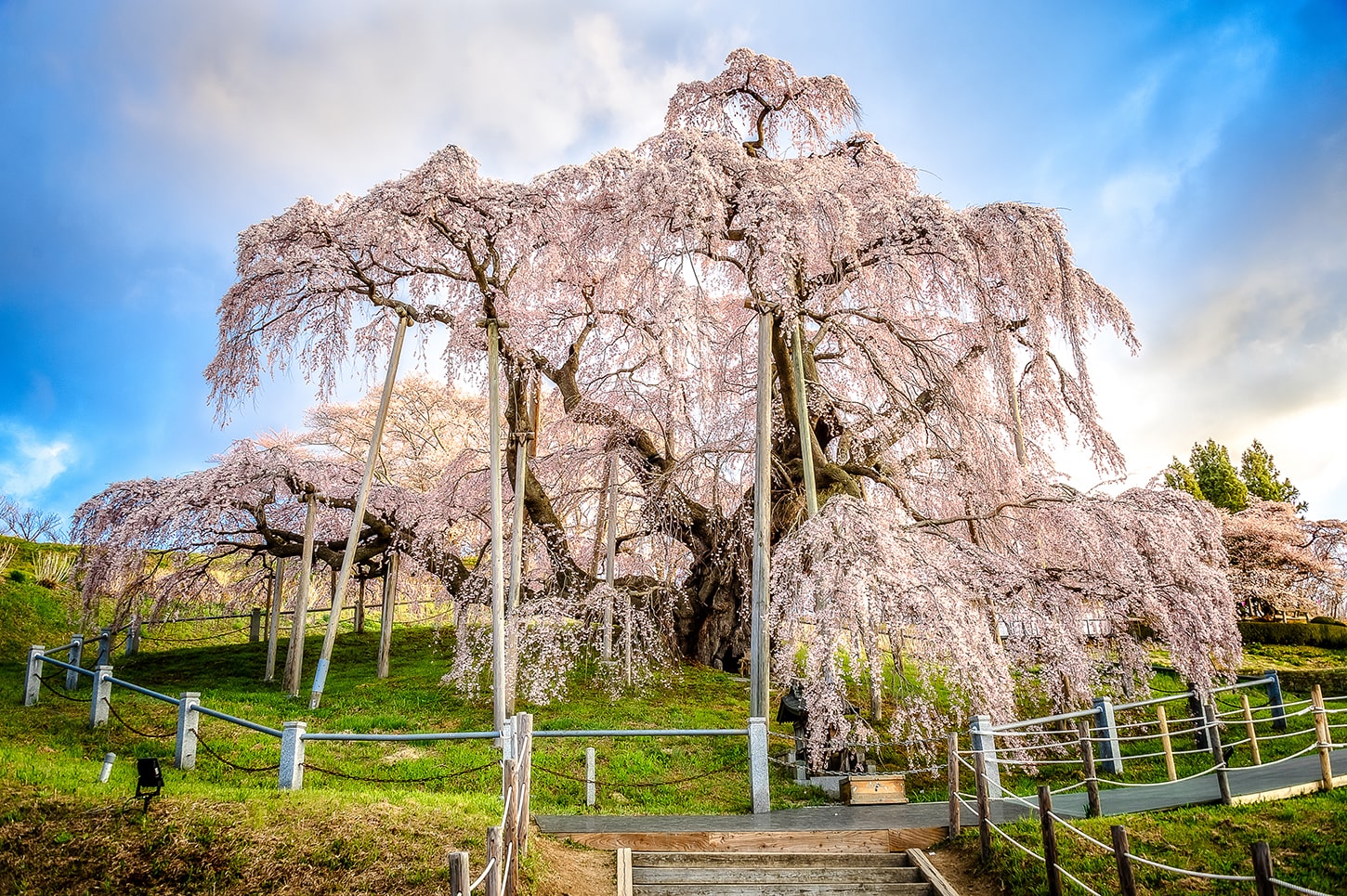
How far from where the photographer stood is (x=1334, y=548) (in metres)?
24.6

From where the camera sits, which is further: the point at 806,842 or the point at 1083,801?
the point at 1083,801

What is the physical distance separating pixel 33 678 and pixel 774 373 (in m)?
13.2

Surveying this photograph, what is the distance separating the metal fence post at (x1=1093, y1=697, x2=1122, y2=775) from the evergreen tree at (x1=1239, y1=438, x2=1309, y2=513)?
29.3 meters

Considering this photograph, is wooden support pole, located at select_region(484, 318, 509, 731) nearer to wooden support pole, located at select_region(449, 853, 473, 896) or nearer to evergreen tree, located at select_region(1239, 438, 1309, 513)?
wooden support pole, located at select_region(449, 853, 473, 896)

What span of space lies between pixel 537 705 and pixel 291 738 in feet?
20.7

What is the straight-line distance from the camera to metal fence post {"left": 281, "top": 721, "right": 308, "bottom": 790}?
7.85 metres

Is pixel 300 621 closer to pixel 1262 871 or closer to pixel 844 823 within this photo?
pixel 844 823

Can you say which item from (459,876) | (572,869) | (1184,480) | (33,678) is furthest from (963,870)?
(1184,480)

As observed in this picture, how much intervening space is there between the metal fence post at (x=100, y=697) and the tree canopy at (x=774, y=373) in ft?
14.9

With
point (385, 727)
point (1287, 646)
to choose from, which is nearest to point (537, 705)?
point (385, 727)

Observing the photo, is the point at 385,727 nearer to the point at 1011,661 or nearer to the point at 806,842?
the point at 806,842

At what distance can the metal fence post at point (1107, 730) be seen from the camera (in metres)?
10.2

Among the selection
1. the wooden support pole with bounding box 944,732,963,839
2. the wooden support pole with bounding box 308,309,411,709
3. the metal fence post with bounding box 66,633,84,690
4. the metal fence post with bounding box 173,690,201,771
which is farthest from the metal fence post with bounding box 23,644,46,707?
the wooden support pole with bounding box 944,732,963,839

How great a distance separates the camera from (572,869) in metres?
7.12
